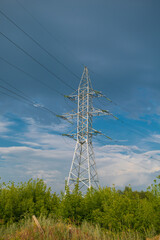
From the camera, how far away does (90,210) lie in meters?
19.9

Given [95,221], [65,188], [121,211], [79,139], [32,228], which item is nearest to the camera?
[32,228]

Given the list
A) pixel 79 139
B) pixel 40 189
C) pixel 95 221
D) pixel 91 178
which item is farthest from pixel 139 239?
pixel 79 139

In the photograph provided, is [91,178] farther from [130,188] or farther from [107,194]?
[130,188]

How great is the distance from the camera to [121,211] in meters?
16.6

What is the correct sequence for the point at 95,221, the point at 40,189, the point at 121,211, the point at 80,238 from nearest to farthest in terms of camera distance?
the point at 80,238 → the point at 121,211 → the point at 95,221 → the point at 40,189

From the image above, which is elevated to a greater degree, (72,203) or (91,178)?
(91,178)

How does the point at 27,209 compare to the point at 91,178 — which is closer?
the point at 27,209

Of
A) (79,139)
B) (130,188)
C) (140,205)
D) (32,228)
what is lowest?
(32,228)

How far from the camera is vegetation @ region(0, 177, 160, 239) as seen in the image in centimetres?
1544

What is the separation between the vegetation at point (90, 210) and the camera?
15.4 meters

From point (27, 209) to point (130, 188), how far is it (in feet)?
38.2

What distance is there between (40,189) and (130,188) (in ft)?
39.2

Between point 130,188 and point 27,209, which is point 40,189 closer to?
point 27,209

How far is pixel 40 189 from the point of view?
84.7 feet
